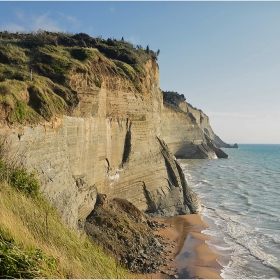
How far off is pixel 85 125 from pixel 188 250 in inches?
346

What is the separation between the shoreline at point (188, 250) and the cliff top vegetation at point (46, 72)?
26.1ft

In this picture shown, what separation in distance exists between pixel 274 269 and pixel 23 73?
1535 cm

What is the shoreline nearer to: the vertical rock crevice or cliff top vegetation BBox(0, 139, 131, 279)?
the vertical rock crevice

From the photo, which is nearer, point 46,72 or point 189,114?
point 46,72

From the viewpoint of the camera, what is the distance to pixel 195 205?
72.1 ft

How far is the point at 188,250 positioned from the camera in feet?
51.1

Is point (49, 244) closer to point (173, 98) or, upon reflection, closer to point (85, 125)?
point (85, 125)

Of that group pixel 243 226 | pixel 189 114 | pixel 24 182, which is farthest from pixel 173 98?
pixel 24 182

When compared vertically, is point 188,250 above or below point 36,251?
below

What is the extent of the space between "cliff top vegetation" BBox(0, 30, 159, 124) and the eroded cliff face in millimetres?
326

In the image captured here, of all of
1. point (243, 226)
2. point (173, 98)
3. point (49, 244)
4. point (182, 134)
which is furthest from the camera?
point (173, 98)

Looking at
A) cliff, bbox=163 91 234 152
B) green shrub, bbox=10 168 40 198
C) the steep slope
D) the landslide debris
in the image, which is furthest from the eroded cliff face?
cliff, bbox=163 91 234 152

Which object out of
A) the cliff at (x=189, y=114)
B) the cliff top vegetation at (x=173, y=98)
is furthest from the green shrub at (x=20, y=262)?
the cliff top vegetation at (x=173, y=98)

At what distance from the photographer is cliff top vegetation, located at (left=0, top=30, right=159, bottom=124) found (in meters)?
10.3
